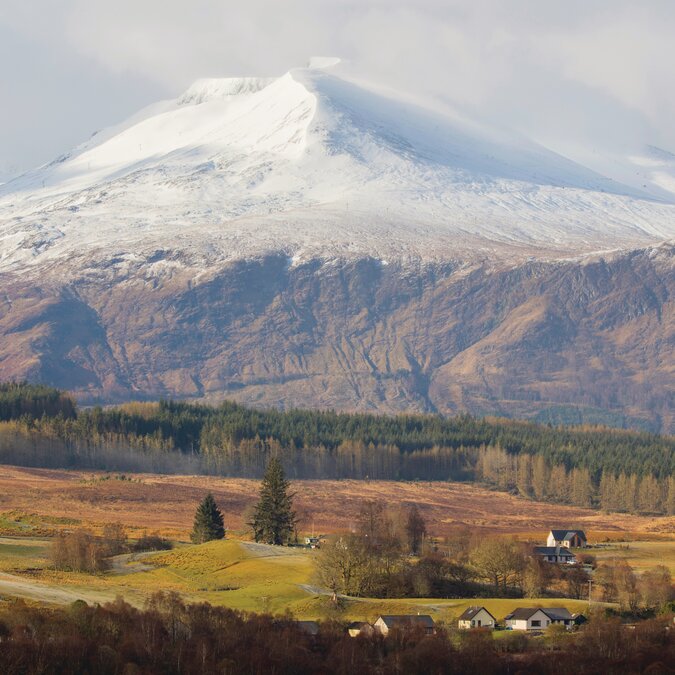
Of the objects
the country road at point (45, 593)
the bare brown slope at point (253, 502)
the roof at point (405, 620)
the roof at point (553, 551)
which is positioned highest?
the country road at point (45, 593)

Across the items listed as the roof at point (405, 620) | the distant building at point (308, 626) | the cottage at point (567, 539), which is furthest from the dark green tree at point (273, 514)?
the distant building at point (308, 626)

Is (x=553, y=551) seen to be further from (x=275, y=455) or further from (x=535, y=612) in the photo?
(x=275, y=455)

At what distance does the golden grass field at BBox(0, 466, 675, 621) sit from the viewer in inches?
3098

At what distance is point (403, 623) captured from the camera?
7000 cm

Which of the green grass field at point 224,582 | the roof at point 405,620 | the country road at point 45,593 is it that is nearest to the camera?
the roof at point 405,620

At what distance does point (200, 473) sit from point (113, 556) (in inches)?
3648

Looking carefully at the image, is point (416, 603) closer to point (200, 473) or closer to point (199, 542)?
point (199, 542)

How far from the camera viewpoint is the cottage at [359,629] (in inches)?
2714

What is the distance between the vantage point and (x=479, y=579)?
293ft

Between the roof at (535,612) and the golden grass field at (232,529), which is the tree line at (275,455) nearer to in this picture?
the golden grass field at (232,529)

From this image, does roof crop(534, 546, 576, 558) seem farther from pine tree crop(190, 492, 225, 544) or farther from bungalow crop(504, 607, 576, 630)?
bungalow crop(504, 607, 576, 630)

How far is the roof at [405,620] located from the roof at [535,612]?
4567 mm

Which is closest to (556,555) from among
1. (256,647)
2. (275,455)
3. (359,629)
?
(359,629)

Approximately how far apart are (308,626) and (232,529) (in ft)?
186
